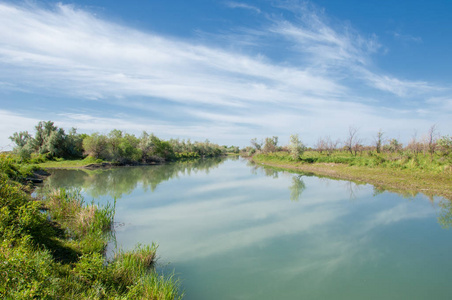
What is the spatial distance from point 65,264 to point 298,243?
757cm

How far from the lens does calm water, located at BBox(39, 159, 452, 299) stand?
258 inches

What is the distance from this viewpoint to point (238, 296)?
239 inches

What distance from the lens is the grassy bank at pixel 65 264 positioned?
4207mm

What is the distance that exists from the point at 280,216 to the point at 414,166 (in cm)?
2000

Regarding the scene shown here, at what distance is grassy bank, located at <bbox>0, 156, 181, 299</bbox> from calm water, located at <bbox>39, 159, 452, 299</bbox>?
3.55ft

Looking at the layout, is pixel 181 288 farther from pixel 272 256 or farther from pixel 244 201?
pixel 244 201

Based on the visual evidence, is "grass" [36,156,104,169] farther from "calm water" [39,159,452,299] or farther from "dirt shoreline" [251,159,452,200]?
"dirt shoreline" [251,159,452,200]

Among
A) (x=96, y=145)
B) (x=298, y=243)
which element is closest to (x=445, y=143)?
(x=298, y=243)

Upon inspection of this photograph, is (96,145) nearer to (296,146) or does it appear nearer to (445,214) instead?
(296,146)

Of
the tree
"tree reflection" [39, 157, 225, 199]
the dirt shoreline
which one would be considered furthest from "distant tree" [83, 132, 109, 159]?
the dirt shoreline

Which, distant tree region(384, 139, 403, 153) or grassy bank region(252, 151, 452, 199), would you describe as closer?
grassy bank region(252, 151, 452, 199)

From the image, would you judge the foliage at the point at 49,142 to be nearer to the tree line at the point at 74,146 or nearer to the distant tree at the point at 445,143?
the tree line at the point at 74,146

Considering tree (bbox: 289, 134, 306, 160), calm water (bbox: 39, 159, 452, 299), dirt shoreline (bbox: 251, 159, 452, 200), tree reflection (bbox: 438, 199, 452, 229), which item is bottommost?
calm water (bbox: 39, 159, 452, 299)

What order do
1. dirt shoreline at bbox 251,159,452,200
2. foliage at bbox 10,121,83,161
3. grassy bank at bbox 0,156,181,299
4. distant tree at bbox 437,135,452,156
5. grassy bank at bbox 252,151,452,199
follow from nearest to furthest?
grassy bank at bbox 0,156,181,299, dirt shoreline at bbox 251,159,452,200, grassy bank at bbox 252,151,452,199, distant tree at bbox 437,135,452,156, foliage at bbox 10,121,83,161
